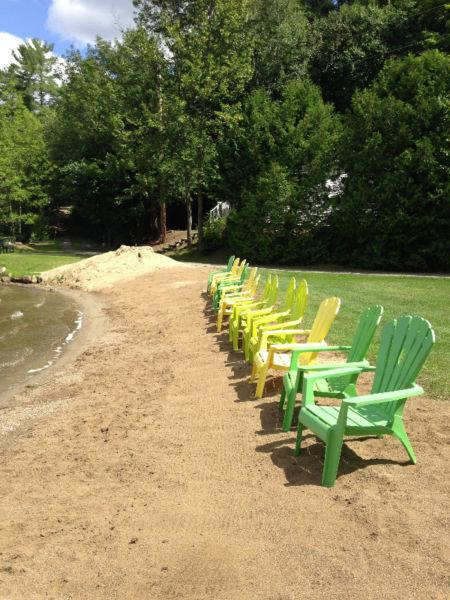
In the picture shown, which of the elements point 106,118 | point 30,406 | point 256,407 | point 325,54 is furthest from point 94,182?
point 256,407

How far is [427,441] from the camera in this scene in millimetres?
4348

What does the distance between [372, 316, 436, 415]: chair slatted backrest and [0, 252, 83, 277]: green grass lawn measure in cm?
2029

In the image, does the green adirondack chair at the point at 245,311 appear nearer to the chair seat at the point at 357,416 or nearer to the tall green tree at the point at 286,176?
the chair seat at the point at 357,416

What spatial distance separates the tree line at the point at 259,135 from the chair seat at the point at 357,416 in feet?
48.1

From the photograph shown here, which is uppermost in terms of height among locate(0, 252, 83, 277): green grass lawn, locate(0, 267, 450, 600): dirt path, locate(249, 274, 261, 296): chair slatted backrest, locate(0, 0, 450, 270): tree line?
locate(0, 0, 450, 270): tree line

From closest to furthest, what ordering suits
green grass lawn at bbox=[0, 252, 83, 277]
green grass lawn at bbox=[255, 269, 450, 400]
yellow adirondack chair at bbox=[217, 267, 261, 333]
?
1. green grass lawn at bbox=[255, 269, 450, 400]
2. yellow adirondack chair at bbox=[217, 267, 261, 333]
3. green grass lawn at bbox=[0, 252, 83, 277]

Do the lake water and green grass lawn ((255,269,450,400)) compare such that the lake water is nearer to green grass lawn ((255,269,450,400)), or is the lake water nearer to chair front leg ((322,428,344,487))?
green grass lawn ((255,269,450,400))

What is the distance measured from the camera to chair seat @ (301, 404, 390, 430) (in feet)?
12.7

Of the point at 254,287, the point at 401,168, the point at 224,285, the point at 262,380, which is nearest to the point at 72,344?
the point at 224,285

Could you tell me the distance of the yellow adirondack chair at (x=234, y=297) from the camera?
9141mm

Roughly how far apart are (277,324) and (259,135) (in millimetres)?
16406

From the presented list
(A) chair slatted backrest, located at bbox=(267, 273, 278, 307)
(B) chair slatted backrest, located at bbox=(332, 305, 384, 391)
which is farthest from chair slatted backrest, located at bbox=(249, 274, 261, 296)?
(B) chair slatted backrest, located at bbox=(332, 305, 384, 391)

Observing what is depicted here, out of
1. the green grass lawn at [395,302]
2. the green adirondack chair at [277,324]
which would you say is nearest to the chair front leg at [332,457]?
the green grass lawn at [395,302]

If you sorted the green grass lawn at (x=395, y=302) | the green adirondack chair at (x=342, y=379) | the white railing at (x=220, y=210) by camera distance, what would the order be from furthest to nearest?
the white railing at (x=220, y=210), the green grass lawn at (x=395, y=302), the green adirondack chair at (x=342, y=379)
